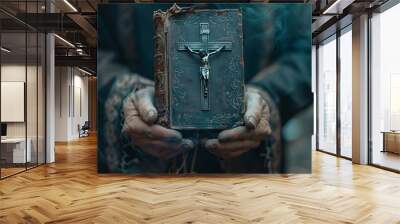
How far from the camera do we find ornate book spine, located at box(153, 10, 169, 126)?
7.20m

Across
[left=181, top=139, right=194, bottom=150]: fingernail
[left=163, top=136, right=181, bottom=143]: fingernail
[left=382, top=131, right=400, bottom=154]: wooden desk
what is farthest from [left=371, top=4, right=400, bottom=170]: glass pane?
[left=163, top=136, right=181, bottom=143]: fingernail

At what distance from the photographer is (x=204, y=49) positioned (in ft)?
23.6

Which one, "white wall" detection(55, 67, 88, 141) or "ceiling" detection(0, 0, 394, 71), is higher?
"ceiling" detection(0, 0, 394, 71)

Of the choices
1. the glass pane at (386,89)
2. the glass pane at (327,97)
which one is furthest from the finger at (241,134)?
the glass pane at (327,97)

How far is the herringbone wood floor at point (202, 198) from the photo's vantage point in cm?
445

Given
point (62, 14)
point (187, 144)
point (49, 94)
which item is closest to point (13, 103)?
point (49, 94)

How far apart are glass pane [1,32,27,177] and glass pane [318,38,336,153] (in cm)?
818

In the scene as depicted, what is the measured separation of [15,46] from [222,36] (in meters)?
4.13

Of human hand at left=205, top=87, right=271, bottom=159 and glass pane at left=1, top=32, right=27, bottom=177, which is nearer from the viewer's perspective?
human hand at left=205, top=87, right=271, bottom=159

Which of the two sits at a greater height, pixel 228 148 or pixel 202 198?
pixel 228 148

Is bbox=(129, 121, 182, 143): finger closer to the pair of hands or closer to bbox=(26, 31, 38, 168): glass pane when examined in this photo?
the pair of hands

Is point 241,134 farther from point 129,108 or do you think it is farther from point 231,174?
point 129,108

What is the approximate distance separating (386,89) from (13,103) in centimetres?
795

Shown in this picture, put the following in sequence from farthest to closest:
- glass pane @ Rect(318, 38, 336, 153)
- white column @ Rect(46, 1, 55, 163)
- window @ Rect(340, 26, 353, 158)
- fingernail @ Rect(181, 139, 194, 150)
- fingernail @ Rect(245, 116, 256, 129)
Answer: glass pane @ Rect(318, 38, 336, 153) → window @ Rect(340, 26, 353, 158) → white column @ Rect(46, 1, 55, 163) → fingernail @ Rect(181, 139, 194, 150) → fingernail @ Rect(245, 116, 256, 129)
